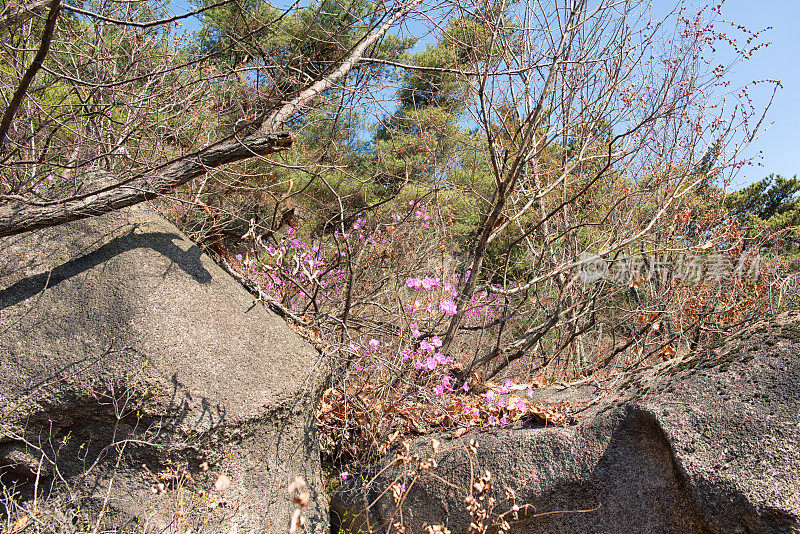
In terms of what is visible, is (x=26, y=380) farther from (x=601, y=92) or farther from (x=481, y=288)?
(x=601, y=92)

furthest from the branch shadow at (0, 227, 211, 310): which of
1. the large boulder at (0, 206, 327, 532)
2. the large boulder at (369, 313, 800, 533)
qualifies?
the large boulder at (369, 313, 800, 533)

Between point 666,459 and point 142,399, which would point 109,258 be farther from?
point 666,459

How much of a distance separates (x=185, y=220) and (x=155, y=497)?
11.2ft

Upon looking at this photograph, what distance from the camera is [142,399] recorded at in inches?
86.7

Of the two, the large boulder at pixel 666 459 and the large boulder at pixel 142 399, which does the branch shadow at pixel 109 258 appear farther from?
the large boulder at pixel 666 459

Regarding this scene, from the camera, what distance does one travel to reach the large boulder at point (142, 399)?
7.20ft

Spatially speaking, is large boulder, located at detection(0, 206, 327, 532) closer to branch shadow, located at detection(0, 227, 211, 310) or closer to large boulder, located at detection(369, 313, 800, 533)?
branch shadow, located at detection(0, 227, 211, 310)

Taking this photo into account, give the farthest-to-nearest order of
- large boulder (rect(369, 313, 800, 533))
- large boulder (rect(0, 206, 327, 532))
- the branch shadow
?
the branch shadow
large boulder (rect(0, 206, 327, 532))
large boulder (rect(369, 313, 800, 533))

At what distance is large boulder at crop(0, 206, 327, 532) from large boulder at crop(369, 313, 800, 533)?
2.12 feet

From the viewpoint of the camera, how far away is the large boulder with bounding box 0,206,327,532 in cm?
220

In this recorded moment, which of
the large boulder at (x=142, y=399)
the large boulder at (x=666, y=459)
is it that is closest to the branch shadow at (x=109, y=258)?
the large boulder at (x=142, y=399)

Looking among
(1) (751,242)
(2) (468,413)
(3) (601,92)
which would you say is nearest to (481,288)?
(2) (468,413)

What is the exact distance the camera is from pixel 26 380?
222 cm

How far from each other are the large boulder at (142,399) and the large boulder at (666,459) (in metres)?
0.65
